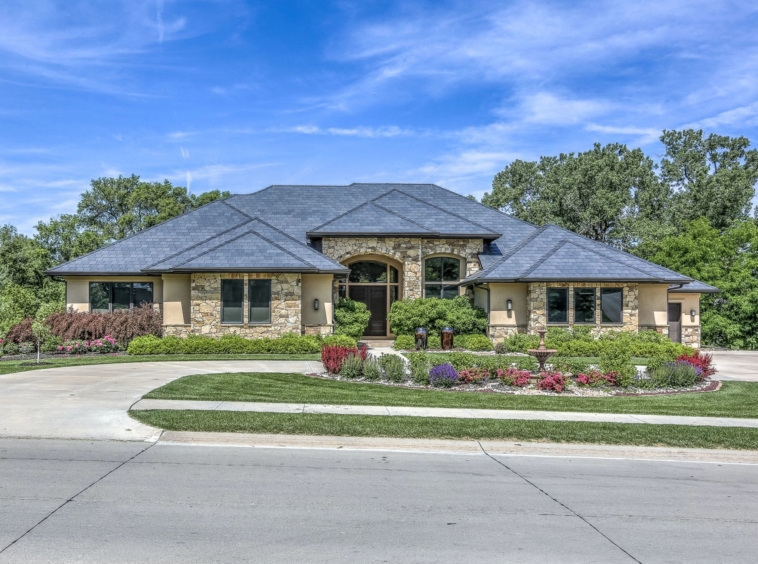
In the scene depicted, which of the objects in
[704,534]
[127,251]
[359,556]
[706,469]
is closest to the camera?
[359,556]

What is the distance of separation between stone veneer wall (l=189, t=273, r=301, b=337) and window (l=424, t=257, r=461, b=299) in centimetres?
674

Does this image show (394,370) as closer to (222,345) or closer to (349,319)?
(222,345)

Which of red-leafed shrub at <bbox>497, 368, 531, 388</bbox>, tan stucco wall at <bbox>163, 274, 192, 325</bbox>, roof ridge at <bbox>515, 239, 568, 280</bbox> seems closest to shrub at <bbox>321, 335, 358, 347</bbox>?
tan stucco wall at <bbox>163, 274, 192, 325</bbox>

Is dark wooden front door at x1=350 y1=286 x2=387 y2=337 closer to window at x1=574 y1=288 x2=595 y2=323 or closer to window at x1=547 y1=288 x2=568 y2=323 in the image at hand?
window at x1=547 y1=288 x2=568 y2=323

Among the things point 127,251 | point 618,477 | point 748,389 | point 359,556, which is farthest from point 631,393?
point 127,251

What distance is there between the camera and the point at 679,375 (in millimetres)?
14625

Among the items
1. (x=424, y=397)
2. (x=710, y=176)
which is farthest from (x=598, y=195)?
(x=424, y=397)

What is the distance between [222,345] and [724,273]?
26625 mm

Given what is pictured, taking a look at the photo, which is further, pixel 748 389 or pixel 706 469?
pixel 748 389

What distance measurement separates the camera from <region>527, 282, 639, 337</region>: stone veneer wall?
2359 cm

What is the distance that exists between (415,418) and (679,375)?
8025 millimetres

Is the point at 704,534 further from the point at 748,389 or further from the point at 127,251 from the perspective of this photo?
the point at 127,251

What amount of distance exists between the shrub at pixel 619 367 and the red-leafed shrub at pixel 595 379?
0.10 meters

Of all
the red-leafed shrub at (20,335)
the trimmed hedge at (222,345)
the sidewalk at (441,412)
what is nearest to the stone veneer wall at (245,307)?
the trimmed hedge at (222,345)
